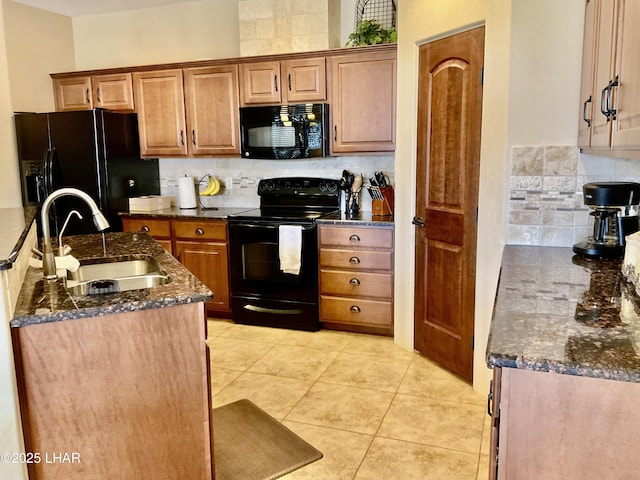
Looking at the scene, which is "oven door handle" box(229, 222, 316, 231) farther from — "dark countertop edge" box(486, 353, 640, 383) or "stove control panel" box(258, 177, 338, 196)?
"dark countertop edge" box(486, 353, 640, 383)

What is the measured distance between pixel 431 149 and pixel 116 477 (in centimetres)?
247

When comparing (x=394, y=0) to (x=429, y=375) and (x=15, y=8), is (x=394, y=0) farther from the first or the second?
(x=15, y=8)

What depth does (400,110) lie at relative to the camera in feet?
11.4

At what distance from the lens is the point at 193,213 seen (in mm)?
4492

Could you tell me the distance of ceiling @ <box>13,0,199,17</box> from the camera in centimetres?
460

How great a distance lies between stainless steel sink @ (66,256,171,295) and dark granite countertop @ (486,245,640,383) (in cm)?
139

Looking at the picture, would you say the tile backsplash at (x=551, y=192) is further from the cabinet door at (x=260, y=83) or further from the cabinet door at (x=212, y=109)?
the cabinet door at (x=212, y=109)

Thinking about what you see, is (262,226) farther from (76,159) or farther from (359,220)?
(76,159)

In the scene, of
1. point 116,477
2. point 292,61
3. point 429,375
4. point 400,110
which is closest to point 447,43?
point 400,110

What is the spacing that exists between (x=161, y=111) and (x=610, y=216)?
145 inches

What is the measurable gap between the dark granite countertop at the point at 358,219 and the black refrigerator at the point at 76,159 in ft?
6.27

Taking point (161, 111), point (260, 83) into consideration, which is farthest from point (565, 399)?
point (161, 111)

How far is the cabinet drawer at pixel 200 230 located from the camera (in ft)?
14.0

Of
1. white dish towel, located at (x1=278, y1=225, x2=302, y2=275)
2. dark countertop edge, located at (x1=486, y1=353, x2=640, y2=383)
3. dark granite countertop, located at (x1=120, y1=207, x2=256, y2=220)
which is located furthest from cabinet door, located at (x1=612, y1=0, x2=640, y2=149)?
dark granite countertop, located at (x1=120, y1=207, x2=256, y2=220)
